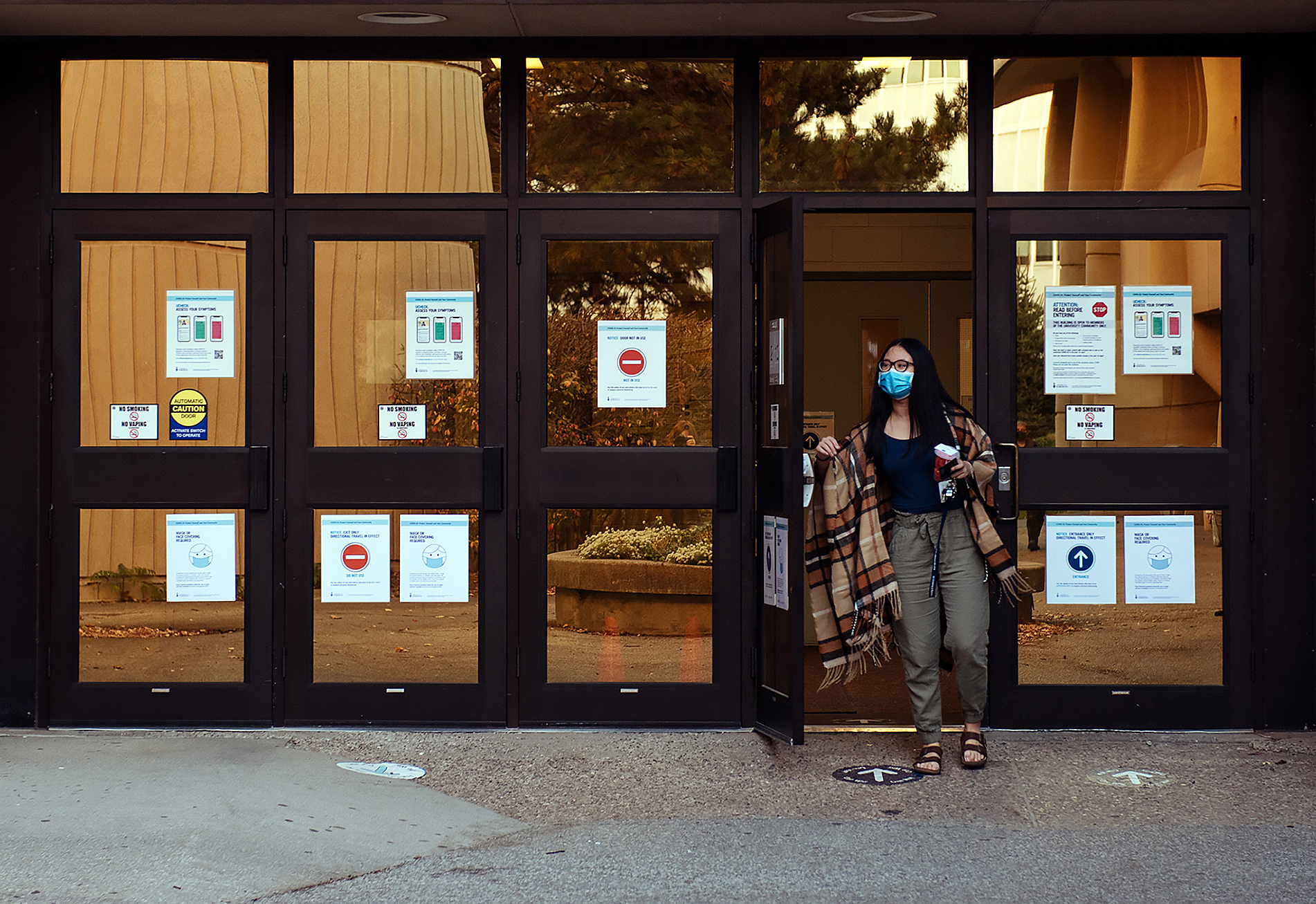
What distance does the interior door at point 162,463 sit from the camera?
5.80 m

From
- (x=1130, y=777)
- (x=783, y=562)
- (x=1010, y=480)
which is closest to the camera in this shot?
(x=1130, y=777)

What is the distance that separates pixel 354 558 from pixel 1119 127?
432cm

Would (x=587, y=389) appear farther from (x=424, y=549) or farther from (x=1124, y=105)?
(x=1124, y=105)

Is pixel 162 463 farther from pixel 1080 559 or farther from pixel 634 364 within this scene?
pixel 1080 559

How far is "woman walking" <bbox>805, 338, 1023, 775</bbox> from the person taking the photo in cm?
521

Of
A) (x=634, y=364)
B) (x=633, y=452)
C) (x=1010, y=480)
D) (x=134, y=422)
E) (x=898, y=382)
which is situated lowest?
(x=1010, y=480)

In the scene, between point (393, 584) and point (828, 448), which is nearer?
point (828, 448)

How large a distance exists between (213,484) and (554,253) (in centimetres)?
203

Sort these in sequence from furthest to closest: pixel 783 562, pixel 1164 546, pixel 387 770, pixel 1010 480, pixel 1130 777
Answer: pixel 1164 546 → pixel 1010 480 → pixel 783 562 → pixel 387 770 → pixel 1130 777

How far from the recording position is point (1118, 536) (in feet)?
19.1

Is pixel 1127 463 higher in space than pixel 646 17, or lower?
lower

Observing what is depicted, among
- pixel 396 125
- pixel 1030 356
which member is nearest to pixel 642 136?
pixel 396 125

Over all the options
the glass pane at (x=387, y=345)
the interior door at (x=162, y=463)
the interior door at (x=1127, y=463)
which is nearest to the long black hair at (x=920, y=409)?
the interior door at (x=1127, y=463)

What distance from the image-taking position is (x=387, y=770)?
520cm
